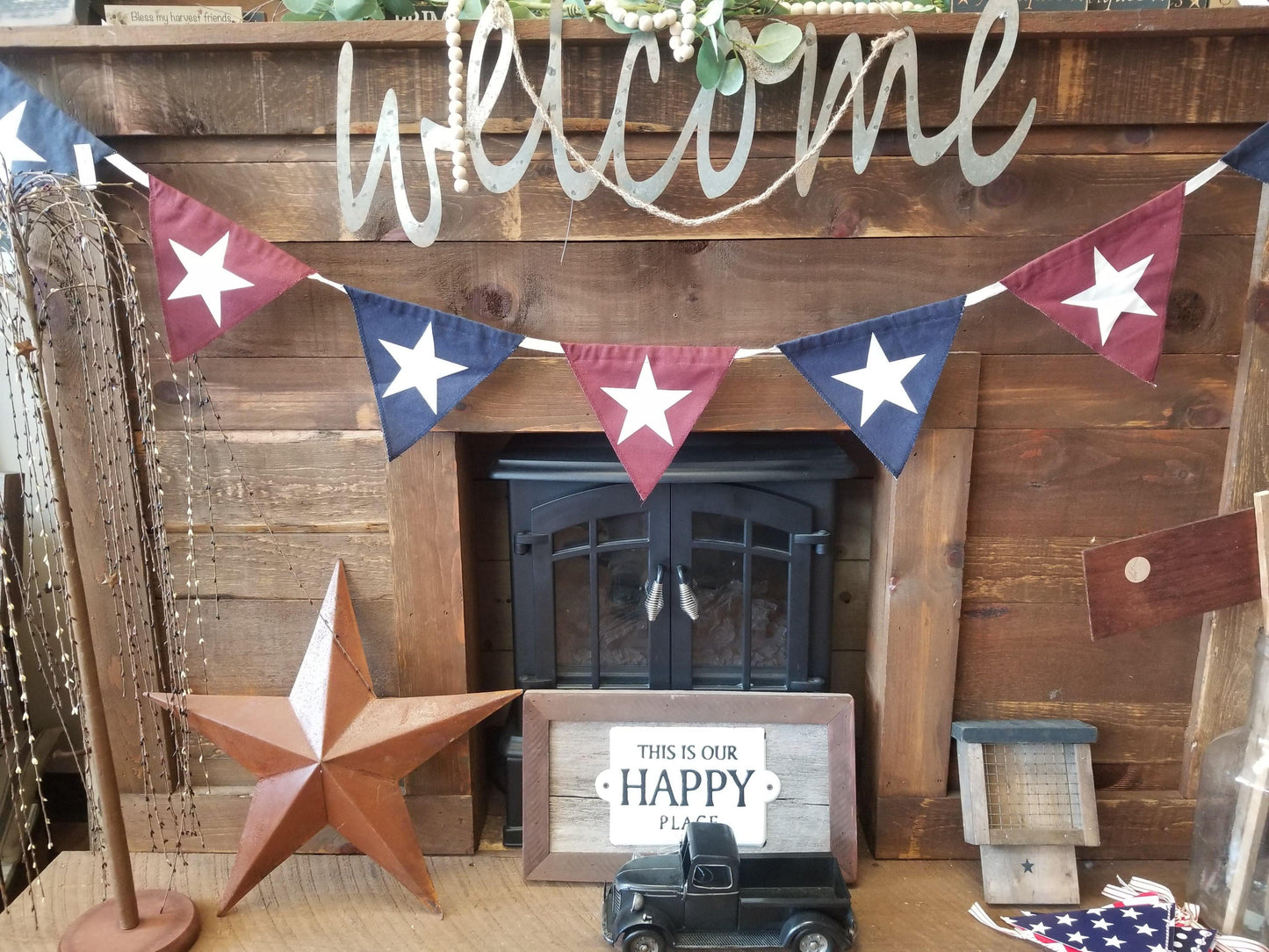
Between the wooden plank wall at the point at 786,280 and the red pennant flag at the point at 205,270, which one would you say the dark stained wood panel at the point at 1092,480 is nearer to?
the wooden plank wall at the point at 786,280

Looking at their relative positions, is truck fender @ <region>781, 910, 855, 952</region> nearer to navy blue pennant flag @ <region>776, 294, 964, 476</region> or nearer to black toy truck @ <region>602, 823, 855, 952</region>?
black toy truck @ <region>602, 823, 855, 952</region>

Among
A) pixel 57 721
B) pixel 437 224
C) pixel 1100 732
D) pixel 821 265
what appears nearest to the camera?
pixel 437 224

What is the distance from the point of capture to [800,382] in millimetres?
1412

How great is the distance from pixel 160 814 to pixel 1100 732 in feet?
5.51

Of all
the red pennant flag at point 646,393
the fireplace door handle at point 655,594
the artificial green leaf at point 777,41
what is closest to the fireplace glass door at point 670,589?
the fireplace door handle at point 655,594

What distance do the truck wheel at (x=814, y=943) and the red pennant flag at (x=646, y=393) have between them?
718mm

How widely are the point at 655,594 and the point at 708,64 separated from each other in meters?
0.84

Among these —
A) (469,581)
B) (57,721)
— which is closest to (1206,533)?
(469,581)

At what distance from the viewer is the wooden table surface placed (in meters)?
1.40

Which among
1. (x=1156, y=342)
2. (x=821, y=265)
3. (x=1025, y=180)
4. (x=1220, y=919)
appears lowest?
(x=1220, y=919)

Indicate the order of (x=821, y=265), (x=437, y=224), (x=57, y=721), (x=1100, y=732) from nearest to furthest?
(x=437, y=224)
(x=821, y=265)
(x=1100, y=732)
(x=57, y=721)

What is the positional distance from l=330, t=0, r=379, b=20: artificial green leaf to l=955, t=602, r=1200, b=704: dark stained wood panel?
1337mm

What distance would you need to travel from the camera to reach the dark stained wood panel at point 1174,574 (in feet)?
4.55

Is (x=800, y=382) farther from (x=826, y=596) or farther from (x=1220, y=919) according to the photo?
(x=1220, y=919)
